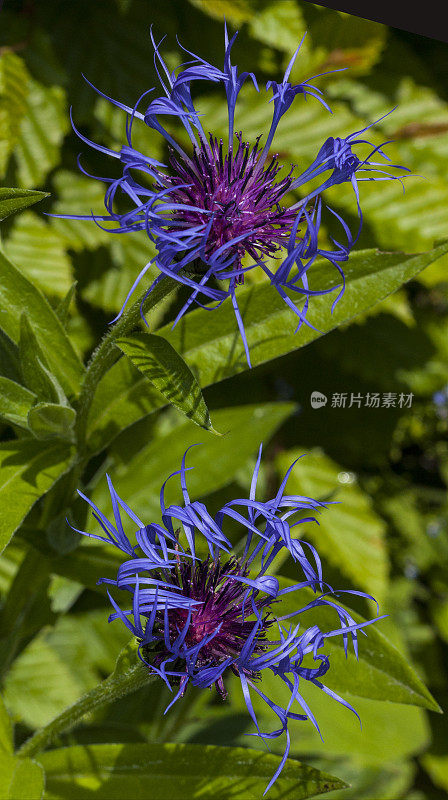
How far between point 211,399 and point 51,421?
42 cm

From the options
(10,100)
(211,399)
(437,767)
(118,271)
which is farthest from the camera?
(437,767)

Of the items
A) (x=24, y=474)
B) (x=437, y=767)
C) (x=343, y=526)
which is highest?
(x=24, y=474)

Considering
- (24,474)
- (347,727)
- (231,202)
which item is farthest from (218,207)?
(347,727)

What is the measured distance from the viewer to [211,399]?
90 centimetres

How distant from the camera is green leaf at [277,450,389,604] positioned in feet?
3.01

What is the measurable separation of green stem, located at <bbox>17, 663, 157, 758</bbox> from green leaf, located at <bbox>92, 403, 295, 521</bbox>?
229mm

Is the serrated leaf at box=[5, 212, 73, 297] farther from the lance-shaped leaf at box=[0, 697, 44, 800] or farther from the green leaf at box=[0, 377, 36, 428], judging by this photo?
the lance-shaped leaf at box=[0, 697, 44, 800]

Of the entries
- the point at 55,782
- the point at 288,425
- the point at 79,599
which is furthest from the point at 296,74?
the point at 55,782

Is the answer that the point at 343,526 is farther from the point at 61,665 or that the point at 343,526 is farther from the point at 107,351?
the point at 107,351

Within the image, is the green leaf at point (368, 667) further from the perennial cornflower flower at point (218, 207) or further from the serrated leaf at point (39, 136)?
the serrated leaf at point (39, 136)

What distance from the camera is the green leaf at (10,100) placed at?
652 millimetres

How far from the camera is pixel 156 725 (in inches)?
30.9

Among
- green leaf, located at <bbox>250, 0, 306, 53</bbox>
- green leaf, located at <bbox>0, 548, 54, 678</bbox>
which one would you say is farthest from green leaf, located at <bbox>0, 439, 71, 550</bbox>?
green leaf, located at <bbox>250, 0, 306, 53</bbox>

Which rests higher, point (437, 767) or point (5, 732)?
point (5, 732)
